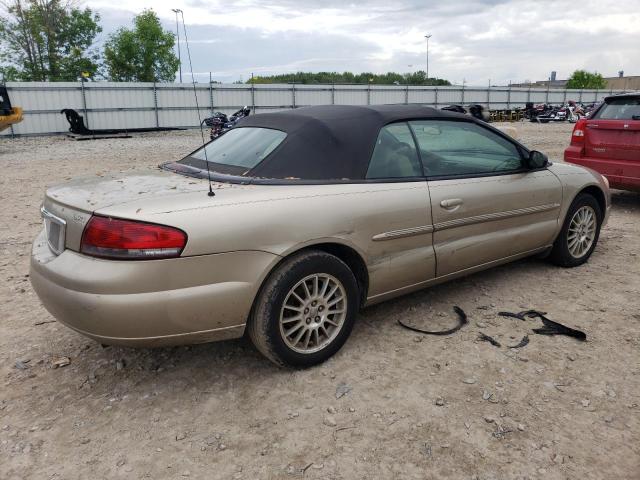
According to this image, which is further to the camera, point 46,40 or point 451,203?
point 46,40

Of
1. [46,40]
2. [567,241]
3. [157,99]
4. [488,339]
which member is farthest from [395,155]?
[46,40]

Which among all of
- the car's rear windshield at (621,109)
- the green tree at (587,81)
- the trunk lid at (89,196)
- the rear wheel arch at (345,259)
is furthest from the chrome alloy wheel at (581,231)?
the green tree at (587,81)

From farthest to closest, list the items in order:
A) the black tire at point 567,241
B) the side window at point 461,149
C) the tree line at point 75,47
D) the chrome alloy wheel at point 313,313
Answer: the tree line at point 75,47 → the black tire at point 567,241 → the side window at point 461,149 → the chrome alloy wheel at point 313,313

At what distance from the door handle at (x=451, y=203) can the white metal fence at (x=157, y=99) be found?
75.2ft

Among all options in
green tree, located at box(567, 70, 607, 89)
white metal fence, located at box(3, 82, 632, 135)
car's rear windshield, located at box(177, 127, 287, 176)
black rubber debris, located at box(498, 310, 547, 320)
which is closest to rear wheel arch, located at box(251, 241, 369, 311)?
car's rear windshield, located at box(177, 127, 287, 176)

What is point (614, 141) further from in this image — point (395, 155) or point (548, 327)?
point (395, 155)

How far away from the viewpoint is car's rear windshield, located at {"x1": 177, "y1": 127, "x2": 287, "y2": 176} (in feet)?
10.8

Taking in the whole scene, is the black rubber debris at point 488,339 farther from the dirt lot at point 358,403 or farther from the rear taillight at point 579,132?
the rear taillight at point 579,132

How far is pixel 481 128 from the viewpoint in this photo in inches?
164

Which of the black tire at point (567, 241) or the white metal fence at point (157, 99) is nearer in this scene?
the black tire at point (567, 241)

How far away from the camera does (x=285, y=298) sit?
288 cm

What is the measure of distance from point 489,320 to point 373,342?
3.02 feet

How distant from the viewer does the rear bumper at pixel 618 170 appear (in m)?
6.82

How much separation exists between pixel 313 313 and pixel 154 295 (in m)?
0.94
